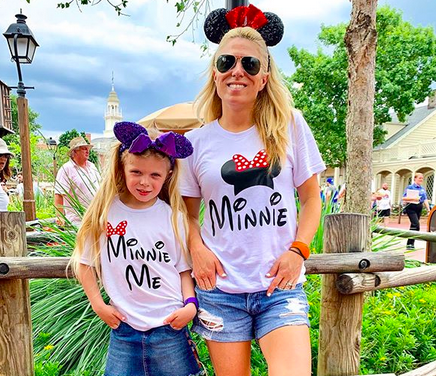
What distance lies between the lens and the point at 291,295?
1363mm

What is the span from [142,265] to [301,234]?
61 centimetres

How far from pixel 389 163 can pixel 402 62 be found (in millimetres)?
9540

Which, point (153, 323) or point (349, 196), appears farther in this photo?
point (349, 196)

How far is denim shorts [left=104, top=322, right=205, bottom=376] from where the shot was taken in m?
1.42

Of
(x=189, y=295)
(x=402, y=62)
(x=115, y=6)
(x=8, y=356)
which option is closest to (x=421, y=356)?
(x=189, y=295)

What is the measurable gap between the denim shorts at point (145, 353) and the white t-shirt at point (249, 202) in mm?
313

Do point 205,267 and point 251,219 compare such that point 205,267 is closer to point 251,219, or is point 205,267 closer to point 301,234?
point 251,219

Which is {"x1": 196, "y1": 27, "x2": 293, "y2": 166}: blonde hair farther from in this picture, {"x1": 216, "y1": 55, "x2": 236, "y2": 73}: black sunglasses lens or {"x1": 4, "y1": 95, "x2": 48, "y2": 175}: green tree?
{"x1": 4, "y1": 95, "x2": 48, "y2": 175}: green tree

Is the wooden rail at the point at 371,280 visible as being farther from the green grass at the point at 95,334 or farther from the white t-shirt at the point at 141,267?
the white t-shirt at the point at 141,267

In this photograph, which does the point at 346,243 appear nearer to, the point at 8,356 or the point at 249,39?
the point at 249,39

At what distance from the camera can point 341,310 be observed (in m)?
1.87

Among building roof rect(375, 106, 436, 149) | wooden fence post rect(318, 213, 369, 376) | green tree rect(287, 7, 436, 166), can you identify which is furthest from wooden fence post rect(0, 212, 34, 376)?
building roof rect(375, 106, 436, 149)

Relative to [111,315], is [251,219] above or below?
Answer: above

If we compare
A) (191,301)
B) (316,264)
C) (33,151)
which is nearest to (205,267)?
(191,301)
